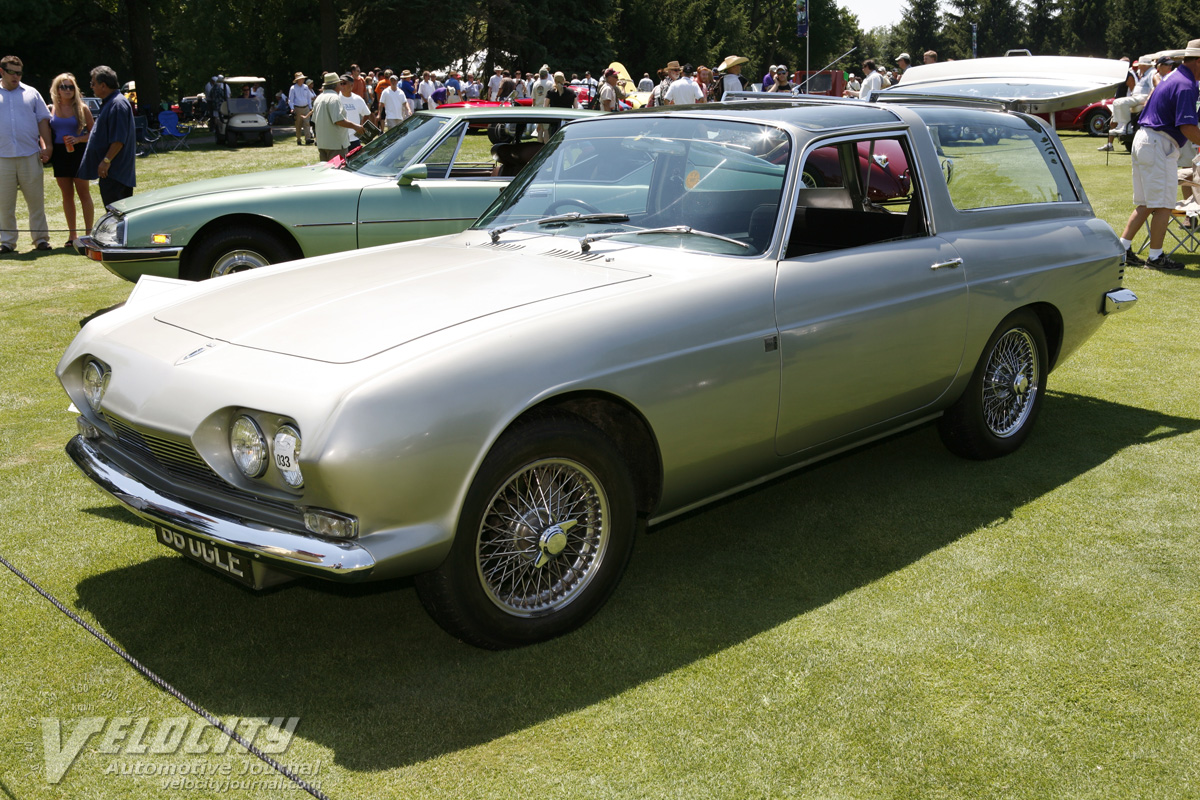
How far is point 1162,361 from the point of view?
273 inches

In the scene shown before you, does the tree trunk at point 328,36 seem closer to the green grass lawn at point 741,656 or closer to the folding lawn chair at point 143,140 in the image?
the folding lawn chair at point 143,140

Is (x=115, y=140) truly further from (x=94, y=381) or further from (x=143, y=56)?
(x=143, y=56)

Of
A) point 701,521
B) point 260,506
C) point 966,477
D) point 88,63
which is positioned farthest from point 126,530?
point 88,63

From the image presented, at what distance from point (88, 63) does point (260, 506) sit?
45199 mm

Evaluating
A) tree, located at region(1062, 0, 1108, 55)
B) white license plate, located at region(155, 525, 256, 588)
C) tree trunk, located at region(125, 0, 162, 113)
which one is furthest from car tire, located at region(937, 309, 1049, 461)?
tree, located at region(1062, 0, 1108, 55)

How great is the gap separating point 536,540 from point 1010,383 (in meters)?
2.94

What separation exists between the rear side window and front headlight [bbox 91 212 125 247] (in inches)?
225

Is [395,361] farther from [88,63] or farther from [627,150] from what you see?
[88,63]

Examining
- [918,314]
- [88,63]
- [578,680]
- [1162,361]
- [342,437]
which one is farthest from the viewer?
[88,63]

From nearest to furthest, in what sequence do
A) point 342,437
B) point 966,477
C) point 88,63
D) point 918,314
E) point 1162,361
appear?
point 342,437, point 918,314, point 966,477, point 1162,361, point 88,63

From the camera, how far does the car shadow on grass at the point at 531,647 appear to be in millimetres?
3100

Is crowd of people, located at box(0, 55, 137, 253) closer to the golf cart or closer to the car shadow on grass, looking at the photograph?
the car shadow on grass

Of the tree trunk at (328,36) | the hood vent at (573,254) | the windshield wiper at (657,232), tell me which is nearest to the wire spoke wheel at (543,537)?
the hood vent at (573,254)

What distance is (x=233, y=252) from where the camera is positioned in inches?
306
